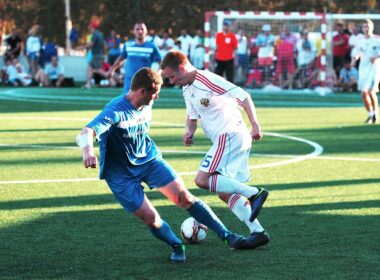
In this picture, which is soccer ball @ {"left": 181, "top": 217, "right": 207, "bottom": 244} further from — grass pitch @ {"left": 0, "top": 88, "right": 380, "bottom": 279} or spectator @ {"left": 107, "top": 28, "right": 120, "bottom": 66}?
spectator @ {"left": 107, "top": 28, "right": 120, "bottom": 66}

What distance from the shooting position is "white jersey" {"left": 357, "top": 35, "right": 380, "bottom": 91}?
21031 mm

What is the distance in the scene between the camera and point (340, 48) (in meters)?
34.0

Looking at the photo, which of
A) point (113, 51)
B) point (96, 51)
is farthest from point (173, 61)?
point (113, 51)

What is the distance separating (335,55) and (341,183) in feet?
73.9

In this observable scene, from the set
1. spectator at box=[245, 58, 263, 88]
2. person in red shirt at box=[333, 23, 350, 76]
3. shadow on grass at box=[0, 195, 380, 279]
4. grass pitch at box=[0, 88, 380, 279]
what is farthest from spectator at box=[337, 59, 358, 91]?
shadow on grass at box=[0, 195, 380, 279]

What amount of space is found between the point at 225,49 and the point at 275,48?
11.6ft

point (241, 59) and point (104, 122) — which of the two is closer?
point (104, 122)

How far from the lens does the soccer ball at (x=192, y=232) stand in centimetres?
845

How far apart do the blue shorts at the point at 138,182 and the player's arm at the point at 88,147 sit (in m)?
0.66

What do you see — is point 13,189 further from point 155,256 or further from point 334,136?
point 334,136

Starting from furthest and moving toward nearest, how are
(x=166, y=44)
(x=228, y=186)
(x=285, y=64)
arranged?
(x=166, y=44)
(x=285, y=64)
(x=228, y=186)

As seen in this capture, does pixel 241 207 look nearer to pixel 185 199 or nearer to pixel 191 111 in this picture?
pixel 185 199

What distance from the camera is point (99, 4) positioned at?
45.8m

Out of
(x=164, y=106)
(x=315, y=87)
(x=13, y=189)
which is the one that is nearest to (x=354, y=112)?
(x=164, y=106)
